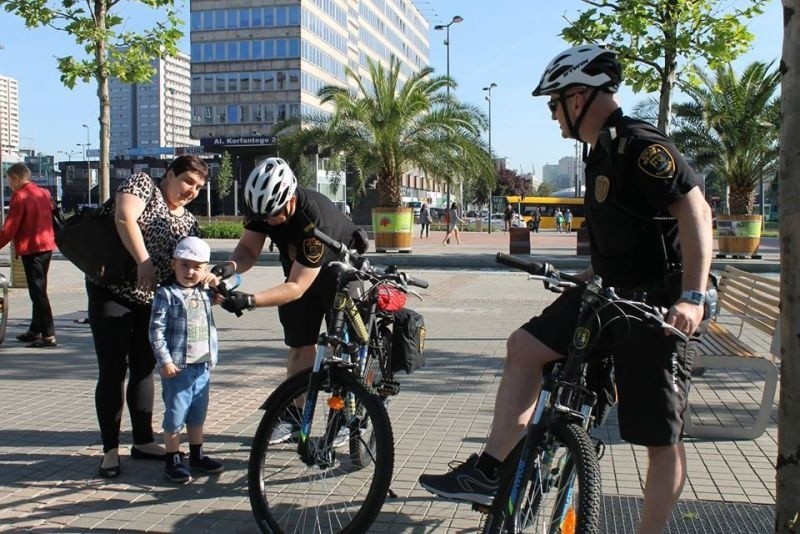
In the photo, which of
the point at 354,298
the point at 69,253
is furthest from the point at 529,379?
the point at 69,253

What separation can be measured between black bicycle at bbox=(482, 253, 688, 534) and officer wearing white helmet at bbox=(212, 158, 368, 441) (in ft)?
3.80

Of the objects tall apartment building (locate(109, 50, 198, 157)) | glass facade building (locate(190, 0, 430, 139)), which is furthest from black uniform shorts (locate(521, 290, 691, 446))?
tall apartment building (locate(109, 50, 198, 157))

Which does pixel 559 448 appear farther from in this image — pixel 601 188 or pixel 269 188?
pixel 269 188

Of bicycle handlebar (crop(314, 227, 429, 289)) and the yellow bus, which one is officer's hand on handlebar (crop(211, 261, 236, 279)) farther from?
the yellow bus

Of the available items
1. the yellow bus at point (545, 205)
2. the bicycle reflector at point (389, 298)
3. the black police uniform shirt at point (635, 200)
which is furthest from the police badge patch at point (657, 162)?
the yellow bus at point (545, 205)

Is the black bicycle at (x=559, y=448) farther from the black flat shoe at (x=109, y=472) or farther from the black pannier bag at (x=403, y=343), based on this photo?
the black flat shoe at (x=109, y=472)

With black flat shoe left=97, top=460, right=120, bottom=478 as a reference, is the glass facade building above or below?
above

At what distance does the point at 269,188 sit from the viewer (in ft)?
12.5

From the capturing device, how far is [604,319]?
2959mm

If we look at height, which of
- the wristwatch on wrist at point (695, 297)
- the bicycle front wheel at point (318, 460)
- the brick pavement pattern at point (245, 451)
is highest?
the wristwatch on wrist at point (695, 297)

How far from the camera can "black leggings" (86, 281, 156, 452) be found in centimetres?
447

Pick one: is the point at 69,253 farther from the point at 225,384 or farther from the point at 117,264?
the point at 225,384

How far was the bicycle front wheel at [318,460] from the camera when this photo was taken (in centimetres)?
346

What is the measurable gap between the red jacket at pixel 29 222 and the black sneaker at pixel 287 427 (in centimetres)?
580
